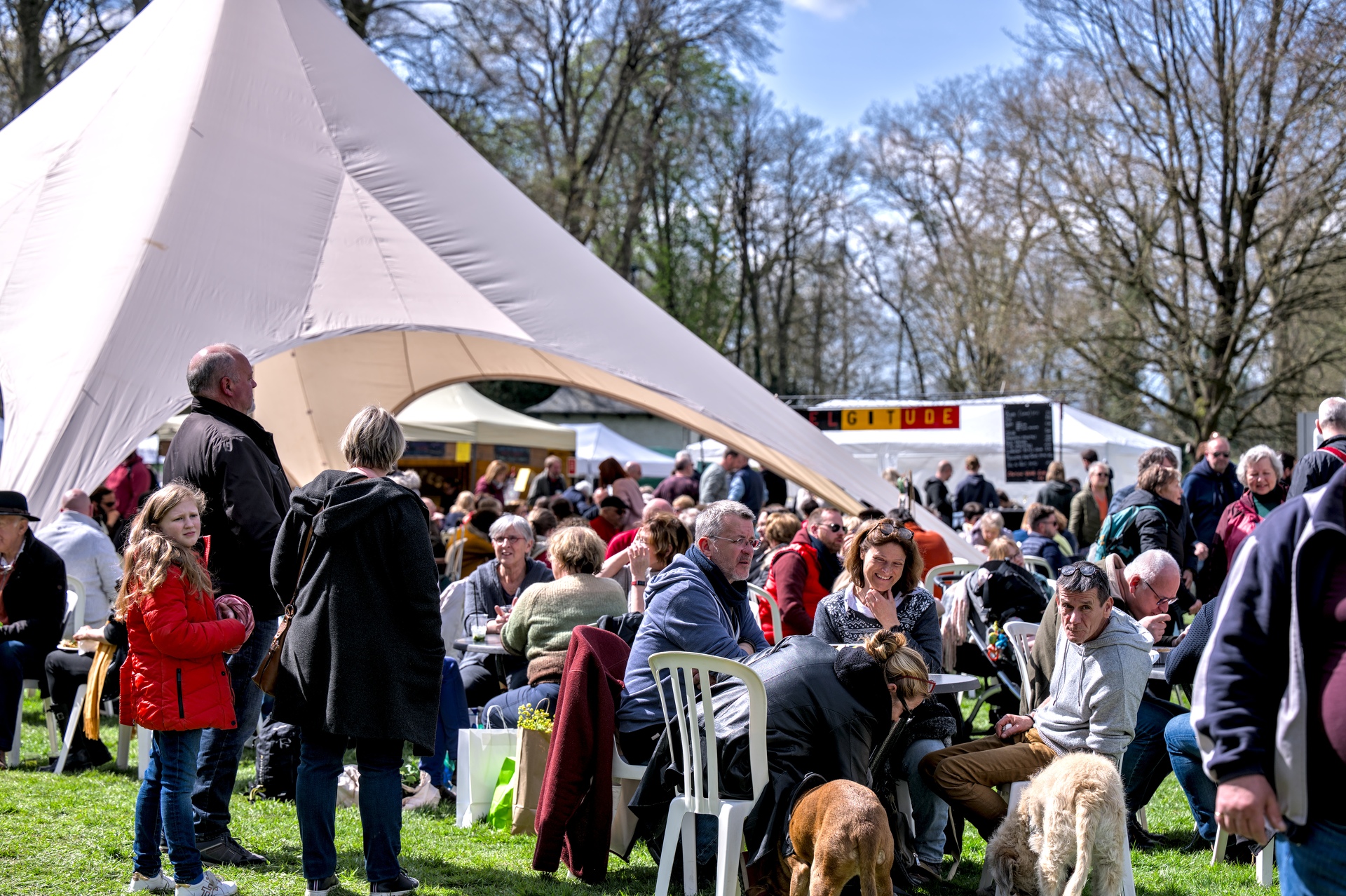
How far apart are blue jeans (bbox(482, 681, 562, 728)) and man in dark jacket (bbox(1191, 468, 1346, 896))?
2991 mm

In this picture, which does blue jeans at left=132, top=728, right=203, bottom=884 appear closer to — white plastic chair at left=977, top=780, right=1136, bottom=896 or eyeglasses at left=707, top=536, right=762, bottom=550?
eyeglasses at left=707, top=536, right=762, bottom=550

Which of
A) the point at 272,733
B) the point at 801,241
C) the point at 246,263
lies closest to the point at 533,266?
the point at 246,263

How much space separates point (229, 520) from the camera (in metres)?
3.99

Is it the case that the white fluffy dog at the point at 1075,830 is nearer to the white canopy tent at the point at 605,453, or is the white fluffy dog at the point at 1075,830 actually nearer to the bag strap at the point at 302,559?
the bag strap at the point at 302,559

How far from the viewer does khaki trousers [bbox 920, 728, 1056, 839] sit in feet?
13.0

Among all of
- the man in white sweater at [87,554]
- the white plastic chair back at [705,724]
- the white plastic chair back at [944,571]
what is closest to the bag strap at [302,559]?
the white plastic chair back at [705,724]

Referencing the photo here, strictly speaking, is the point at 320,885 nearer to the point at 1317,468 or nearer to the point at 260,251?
the point at 1317,468

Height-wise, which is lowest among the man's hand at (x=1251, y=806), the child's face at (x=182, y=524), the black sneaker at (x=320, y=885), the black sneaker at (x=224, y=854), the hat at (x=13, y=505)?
the black sneaker at (x=224, y=854)

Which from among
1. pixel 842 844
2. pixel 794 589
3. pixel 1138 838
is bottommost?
pixel 1138 838

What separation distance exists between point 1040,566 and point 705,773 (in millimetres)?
5195

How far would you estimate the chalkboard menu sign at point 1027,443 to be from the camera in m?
15.2

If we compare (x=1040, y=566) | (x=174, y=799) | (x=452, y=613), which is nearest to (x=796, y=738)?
(x=174, y=799)

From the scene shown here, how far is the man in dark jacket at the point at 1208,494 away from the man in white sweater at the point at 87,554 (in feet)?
23.2

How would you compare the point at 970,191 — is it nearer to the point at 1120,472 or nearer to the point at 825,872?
the point at 1120,472
